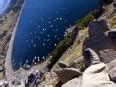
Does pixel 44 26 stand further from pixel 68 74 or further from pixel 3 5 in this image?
pixel 68 74

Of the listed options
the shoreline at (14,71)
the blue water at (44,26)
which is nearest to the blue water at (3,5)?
the blue water at (44,26)

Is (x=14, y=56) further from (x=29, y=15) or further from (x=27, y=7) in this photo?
(x=27, y=7)

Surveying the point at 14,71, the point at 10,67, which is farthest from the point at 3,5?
the point at 14,71

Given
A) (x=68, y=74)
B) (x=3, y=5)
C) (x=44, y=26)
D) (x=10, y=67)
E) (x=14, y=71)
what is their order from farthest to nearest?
(x=3, y=5) → (x=44, y=26) → (x=10, y=67) → (x=14, y=71) → (x=68, y=74)

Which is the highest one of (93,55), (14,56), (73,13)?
(93,55)

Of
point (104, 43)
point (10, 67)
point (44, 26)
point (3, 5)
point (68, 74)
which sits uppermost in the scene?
point (104, 43)

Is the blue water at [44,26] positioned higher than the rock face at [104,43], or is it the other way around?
the rock face at [104,43]

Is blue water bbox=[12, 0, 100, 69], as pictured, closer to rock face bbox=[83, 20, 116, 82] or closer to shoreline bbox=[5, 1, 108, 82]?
shoreline bbox=[5, 1, 108, 82]

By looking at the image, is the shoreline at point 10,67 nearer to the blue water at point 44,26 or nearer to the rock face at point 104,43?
the blue water at point 44,26

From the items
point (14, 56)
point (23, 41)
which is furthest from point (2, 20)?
point (14, 56)
